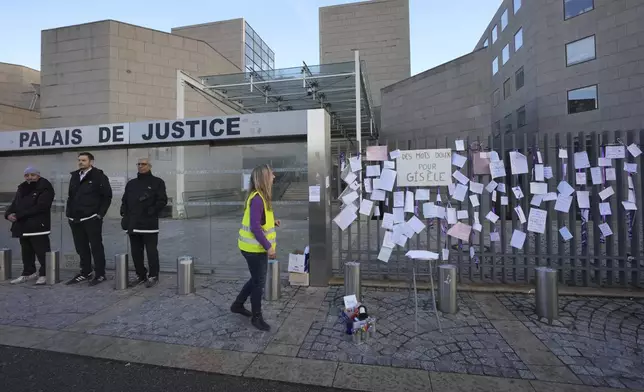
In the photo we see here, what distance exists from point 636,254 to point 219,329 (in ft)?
17.4

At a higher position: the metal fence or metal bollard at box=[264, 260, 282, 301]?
the metal fence

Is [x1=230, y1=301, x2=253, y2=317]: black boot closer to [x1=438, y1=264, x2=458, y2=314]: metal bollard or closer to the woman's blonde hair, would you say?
the woman's blonde hair

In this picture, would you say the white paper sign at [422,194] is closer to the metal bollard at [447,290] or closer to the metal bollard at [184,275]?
the metal bollard at [447,290]

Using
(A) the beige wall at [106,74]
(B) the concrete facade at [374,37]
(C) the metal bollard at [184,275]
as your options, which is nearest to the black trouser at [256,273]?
(C) the metal bollard at [184,275]

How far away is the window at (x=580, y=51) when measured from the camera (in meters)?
14.7

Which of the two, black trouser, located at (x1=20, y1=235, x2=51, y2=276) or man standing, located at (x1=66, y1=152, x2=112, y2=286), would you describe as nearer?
man standing, located at (x1=66, y1=152, x2=112, y2=286)

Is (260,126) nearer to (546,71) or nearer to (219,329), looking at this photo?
(219,329)

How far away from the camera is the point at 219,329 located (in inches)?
149

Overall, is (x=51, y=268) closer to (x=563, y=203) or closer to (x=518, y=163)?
(x=518, y=163)

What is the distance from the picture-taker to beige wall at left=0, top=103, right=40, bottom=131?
12.7 metres

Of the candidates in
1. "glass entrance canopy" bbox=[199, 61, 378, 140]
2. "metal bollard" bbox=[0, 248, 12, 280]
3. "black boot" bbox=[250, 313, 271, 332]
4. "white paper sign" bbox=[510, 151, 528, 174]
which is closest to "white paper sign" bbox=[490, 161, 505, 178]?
"white paper sign" bbox=[510, 151, 528, 174]

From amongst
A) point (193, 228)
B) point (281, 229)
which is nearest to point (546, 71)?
point (281, 229)

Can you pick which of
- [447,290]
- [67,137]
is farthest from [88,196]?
[447,290]

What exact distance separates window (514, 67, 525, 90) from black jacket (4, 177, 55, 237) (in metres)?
20.7
